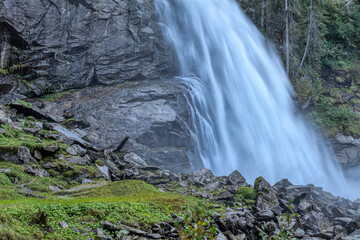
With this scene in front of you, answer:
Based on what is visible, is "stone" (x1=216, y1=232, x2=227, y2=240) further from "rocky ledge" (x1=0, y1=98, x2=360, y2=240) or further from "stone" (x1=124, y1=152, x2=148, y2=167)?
"stone" (x1=124, y1=152, x2=148, y2=167)

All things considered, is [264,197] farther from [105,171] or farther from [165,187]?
[105,171]

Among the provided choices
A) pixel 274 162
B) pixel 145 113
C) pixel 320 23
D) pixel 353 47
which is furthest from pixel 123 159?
pixel 353 47

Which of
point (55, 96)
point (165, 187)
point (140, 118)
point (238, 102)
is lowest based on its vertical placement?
point (55, 96)

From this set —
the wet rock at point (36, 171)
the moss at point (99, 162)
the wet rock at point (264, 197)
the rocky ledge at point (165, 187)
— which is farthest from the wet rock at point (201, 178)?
the wet rock at point (36, 171)

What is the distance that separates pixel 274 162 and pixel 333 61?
15.8 meters

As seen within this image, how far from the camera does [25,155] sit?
1067 cm

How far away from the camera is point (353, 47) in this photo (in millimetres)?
35000

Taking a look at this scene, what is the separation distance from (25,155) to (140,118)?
28.0 feet

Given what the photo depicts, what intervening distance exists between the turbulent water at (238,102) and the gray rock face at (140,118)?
4.55 feet

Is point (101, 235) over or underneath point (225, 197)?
underneath

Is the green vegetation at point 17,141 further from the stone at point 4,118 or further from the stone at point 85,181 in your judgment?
the stone at point 85,181

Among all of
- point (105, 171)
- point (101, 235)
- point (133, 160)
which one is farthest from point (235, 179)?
point (101, 235)

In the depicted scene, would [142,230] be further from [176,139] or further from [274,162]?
[274,162]

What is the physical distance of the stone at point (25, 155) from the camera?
1049 centimetres
